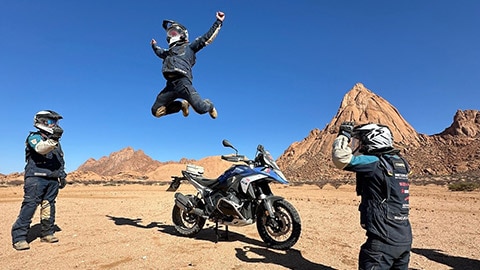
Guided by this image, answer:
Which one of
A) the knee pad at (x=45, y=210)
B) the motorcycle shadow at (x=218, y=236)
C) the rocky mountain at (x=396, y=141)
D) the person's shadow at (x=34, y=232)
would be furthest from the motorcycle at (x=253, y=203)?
the rocky mountain at (x=396, y=141)

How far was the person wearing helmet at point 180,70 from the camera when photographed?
550cm

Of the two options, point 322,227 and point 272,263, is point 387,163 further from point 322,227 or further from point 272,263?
point 322,227

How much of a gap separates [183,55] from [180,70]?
0.37 metres

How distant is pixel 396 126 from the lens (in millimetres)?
98438

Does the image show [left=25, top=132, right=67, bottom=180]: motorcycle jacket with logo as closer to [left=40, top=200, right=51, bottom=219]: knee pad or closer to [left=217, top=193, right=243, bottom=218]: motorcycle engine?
[left=40, top=200, right=51, bottom=219]: knee pad

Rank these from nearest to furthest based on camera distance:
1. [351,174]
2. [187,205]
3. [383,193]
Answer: [383,193]
[187,205]
[351,174]

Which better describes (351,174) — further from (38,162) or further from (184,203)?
(38,162)

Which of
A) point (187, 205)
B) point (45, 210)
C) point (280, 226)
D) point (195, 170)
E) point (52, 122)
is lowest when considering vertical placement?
point (45, 210)

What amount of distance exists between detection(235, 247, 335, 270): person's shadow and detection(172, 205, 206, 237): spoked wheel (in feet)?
4.72

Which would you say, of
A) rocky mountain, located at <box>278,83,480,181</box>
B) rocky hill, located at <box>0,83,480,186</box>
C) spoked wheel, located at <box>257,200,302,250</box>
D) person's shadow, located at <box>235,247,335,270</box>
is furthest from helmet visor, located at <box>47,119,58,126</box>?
rocky mountain, located at <box>278,83,480,181</box>

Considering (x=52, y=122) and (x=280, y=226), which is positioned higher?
(x=52, y=122)

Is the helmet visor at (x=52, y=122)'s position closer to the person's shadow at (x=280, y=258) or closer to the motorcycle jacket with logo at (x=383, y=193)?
the person's shadow at (x=280, y=258)

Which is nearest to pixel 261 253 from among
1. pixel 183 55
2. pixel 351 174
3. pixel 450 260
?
pixel 450 260

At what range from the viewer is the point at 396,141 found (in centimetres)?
8681
